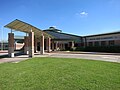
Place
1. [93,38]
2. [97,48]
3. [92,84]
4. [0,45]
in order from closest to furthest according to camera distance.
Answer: [92,84] < [97,48] < [93,38] < [0,45]

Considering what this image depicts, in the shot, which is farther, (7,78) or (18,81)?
(7,78)

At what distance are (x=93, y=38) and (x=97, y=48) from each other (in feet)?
22.8

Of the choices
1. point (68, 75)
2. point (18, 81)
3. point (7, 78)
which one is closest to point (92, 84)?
point (68, 75)

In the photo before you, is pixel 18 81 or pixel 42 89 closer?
pixel 42 89

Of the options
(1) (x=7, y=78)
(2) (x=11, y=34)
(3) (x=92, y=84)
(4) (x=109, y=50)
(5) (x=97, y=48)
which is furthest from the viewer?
(5) (x=97, y=48)

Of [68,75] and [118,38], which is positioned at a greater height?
[118,38]

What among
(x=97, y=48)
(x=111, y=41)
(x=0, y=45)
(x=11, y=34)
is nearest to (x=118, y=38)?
(x=111, y=41)

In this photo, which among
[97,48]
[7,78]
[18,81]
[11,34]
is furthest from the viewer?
[97,48]

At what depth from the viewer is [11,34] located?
2192 centimetres

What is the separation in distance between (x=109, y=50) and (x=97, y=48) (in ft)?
13.3

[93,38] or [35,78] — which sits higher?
[93,38]

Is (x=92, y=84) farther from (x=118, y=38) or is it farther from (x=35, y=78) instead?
(x=118, y=38)

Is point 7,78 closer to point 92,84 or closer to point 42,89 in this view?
point 42,89

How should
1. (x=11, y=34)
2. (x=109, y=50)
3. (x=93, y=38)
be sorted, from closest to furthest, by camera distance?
(x=11, y=34), (x=109, y=50), (x=93, y=38)
